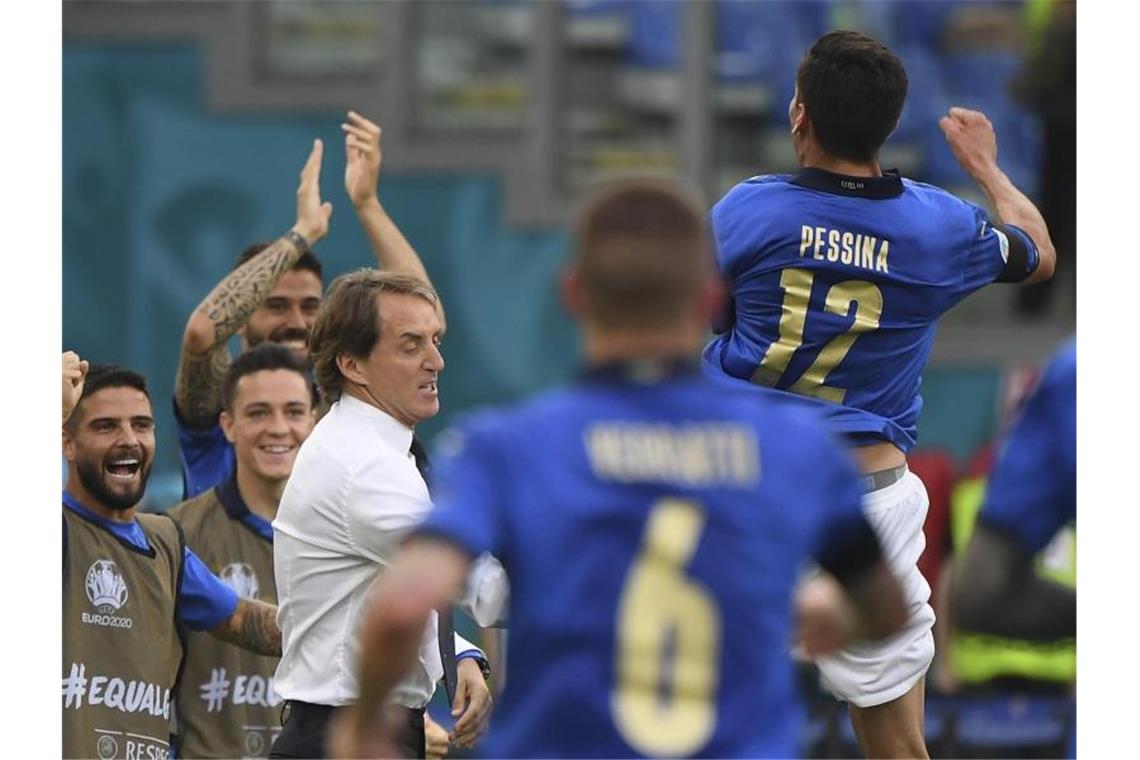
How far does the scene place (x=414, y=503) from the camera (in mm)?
5434

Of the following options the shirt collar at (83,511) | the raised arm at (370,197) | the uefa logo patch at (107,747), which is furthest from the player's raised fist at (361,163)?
the uefa logo patch at (107,747)

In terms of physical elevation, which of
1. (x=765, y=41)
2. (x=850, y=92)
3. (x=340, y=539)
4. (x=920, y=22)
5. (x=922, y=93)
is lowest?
(x=340, y=539)

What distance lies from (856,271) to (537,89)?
9.25 metres

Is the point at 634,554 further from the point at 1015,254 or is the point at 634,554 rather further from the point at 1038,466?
the point at 1015,254

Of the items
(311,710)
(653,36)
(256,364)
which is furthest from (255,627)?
(653,36)

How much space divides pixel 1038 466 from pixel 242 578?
170 inches

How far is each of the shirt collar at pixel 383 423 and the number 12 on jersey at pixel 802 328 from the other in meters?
1.02

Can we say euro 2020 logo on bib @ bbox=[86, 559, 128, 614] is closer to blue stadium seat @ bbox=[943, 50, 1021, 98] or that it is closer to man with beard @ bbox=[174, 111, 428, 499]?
man with beard @ bbox=[174, 111, 428, 499]

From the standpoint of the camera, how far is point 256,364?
785 cm

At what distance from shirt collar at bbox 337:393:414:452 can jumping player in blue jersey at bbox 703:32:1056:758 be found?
3.15 feet

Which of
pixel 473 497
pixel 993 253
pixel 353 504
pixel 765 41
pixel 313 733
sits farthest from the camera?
pixel 765 41

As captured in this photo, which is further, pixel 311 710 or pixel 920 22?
pixel 920 22
